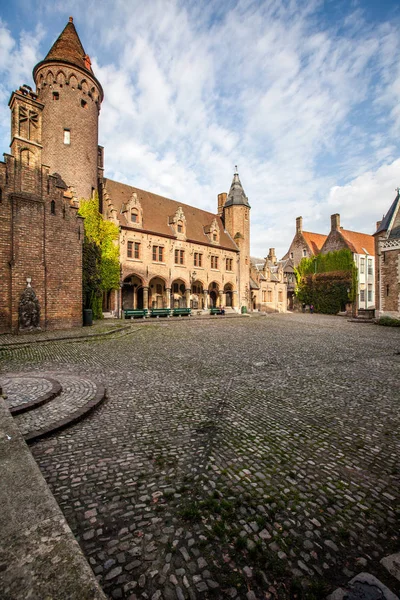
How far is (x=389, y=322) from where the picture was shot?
21.7 m

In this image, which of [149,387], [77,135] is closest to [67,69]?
[77,135]

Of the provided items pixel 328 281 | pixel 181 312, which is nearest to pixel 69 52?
pixel 181 312

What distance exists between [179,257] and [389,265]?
1950cm

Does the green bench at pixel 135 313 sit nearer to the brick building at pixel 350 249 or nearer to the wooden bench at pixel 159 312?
the wooden bench at pixel 159 312

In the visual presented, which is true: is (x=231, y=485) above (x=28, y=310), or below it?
below

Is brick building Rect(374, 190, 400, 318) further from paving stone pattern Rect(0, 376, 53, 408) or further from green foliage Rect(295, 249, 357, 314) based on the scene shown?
paving stone pattern Rect(0, 376, 53, 408)

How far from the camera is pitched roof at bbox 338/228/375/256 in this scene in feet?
128

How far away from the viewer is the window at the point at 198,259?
1270 inches

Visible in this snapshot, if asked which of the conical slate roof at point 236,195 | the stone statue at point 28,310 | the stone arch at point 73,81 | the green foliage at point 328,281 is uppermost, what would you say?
the stone arch at point 73,81

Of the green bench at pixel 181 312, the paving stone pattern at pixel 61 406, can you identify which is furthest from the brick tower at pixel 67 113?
the paving stone pattern at pixel 61 406

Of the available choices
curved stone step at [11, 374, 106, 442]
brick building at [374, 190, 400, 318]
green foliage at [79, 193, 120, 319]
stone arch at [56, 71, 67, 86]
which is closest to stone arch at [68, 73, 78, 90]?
stone arch at [56, 71, 67, 86]

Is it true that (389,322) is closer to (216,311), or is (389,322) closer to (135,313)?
(216,311)

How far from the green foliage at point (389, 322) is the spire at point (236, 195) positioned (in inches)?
862

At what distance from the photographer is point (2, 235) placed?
540 inches
